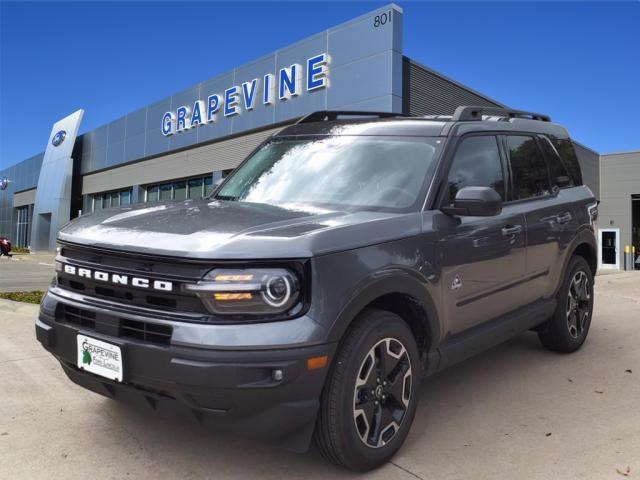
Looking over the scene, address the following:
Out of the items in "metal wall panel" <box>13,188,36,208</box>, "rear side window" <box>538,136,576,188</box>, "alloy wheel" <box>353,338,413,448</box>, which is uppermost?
"metal wall panel" <box>13,188,36,208</box>

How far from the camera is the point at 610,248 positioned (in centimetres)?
3183

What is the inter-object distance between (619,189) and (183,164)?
2530 centimetres

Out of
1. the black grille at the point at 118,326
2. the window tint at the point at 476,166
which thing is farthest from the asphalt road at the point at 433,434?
the window tint at the point at 476,166

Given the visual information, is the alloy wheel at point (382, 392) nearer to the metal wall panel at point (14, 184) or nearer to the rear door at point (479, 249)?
the rear door at point (479, 249)

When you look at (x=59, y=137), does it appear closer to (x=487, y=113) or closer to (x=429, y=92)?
(x=429, y=92)

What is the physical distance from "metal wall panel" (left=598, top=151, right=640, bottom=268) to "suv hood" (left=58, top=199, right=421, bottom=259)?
32.7 metres

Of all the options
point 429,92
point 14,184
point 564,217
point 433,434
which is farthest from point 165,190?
point 14,184

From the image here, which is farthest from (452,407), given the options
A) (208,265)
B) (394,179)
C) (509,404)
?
(208,265)

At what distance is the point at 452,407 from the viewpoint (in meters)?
3.65

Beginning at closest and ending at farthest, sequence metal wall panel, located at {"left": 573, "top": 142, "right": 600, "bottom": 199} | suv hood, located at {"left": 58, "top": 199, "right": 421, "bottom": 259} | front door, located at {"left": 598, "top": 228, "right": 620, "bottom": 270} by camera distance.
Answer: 1. suv hood, located at {"left": 58, "top": 199, "right": 421, "bottom": 259}
2. metal wall panel, located at {"left": 573, "top": 142, "right": 600, "bottom": 199}
3. front door, located at {"left": 598, "top": 228, "right": 620, "bottom": 270}

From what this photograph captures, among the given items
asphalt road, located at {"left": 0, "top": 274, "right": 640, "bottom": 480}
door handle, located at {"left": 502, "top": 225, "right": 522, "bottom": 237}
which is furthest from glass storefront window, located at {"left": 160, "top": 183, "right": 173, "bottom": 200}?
door handle, located at {"left": 502, "top": 225, "right": 522, "bottom": 237}

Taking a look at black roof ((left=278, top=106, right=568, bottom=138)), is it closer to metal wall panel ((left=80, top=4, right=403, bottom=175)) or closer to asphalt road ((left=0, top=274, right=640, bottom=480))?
asphalt road ((left=0, top=274, right=640, bottom=480))

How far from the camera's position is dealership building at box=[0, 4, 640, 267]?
14.0m

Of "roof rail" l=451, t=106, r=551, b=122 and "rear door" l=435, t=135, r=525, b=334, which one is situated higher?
"roof rail" l=451, t=106, r=551, b=122
